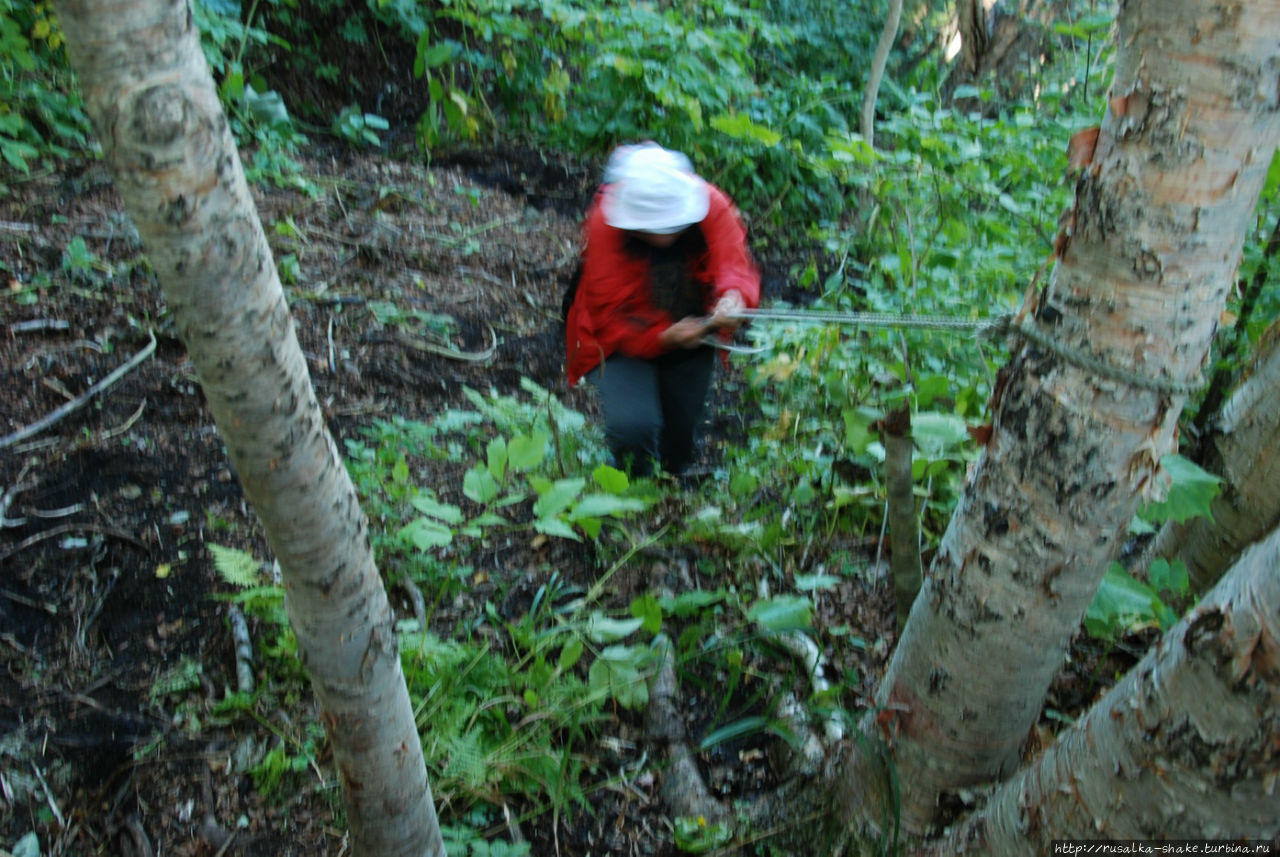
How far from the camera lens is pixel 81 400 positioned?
3.70 m

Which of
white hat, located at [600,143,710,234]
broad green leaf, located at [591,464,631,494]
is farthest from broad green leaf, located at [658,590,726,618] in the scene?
white hat, located at [600,143,710,234]

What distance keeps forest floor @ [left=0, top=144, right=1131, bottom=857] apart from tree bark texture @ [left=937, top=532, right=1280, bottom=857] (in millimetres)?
1277

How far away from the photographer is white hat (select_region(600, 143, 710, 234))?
3.47 m

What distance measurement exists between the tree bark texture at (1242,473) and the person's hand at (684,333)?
1.85 meters

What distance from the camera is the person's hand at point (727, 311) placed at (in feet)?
11.3

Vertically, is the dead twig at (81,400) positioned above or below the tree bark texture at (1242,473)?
below

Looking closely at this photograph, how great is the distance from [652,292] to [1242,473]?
2.25 m

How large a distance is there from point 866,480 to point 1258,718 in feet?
8.04

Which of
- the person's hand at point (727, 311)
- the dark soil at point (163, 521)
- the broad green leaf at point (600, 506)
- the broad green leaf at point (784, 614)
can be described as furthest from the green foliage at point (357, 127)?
the broad green leaf at point (784, 614)

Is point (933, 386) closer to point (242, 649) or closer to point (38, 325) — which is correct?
point (242, 649)

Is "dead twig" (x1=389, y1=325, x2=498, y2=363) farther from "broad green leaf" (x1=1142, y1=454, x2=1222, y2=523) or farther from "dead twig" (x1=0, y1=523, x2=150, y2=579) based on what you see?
"broad green leaf" (x1=1142, y1=454, x2=1222, y2=523)

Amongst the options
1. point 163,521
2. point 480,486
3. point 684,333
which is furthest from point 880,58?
point 163,521

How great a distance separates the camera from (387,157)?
23.9 feet

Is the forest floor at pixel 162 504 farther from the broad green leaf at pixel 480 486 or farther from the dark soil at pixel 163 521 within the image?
the broad green leaf at pixel 480 486
